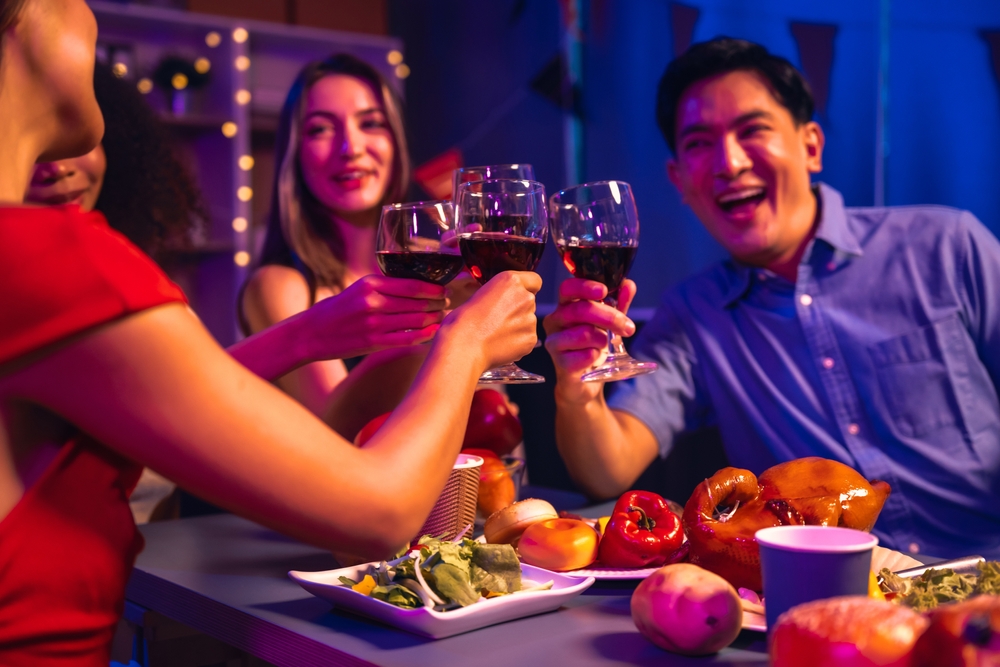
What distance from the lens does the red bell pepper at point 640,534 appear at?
1099 millimetres

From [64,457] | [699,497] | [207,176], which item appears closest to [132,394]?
[64,457]

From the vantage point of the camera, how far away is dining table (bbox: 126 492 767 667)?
0.86m

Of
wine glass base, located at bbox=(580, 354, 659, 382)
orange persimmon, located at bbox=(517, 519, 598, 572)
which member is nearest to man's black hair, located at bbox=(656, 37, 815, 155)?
wine glass base, located at bbox=(580, 354, 659, 382)

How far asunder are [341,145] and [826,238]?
124 centimetres

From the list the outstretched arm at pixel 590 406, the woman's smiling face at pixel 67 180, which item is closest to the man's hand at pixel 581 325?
the outstretched arm at pixel 590 406

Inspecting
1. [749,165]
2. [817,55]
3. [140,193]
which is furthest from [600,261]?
[817,55]

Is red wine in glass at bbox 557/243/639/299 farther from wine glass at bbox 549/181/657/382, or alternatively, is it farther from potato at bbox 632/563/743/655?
potato at bbox 632/563/743/655

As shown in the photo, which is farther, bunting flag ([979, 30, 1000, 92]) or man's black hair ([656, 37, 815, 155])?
bunting flag ([979, 30, 1000, 92])

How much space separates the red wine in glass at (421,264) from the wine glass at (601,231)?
17 centimetres

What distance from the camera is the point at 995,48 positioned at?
9.47 feet

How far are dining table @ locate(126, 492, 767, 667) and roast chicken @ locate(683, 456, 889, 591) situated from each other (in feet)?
0.31

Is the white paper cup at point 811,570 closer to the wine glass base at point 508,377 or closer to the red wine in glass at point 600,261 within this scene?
the wine glass base at point 508,377

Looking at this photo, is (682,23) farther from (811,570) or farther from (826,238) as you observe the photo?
(811,570)

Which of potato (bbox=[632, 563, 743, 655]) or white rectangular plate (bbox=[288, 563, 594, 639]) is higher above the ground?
potato (bbox=[632, 563, 743, 655])
